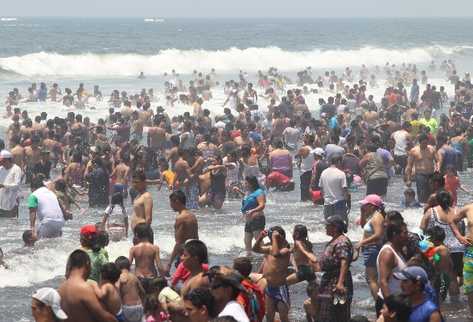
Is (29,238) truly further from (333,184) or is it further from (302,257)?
(302,257)

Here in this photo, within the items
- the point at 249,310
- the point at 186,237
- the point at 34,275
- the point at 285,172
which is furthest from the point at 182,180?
the point at 249,310

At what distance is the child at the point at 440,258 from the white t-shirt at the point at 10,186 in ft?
25.7

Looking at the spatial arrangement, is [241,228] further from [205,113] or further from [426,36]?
[426,36]

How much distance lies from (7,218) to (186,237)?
6.76 metres

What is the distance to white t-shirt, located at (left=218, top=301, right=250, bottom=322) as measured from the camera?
650 centimetres

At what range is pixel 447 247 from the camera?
10.7 m

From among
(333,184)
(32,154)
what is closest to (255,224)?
(333,184)

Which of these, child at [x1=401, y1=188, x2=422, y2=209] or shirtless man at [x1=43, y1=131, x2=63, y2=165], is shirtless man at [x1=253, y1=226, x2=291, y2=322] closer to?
child at [x1=401, y1=188, x2=422, y2=209]

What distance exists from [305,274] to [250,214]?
3.39 m

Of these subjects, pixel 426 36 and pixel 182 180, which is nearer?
pixel 182 180

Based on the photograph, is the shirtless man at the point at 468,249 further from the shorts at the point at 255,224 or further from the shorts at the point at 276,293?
the shorts at the point at 255,224

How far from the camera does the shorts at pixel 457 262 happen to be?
10.9m

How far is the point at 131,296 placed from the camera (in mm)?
8711

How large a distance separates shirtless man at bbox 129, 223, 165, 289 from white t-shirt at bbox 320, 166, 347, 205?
15.0 ft
